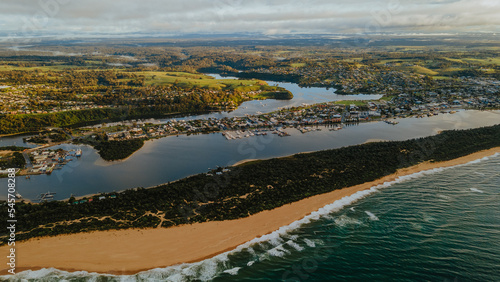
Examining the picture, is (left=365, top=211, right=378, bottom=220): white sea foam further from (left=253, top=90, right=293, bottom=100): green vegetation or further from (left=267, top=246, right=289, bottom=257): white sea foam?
(left=253, top=90, right=293, bottom=100): green vegetation

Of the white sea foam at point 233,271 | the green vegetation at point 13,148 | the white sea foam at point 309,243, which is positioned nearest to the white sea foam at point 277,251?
the white sea foam at point 309,243

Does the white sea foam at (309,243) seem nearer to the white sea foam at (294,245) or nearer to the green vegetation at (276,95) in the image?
the white sea foam at (294,245)

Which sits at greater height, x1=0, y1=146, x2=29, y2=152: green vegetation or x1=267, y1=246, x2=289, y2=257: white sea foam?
x1=0, y1=146, x2=29, y2=152: green vegetation

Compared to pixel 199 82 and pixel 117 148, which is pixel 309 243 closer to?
pixel 117 148

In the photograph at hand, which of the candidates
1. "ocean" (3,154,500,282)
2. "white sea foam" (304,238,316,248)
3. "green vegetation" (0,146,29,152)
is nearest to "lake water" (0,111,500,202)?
"green vegetation" (0,146,29,152)

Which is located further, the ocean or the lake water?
the lake water
